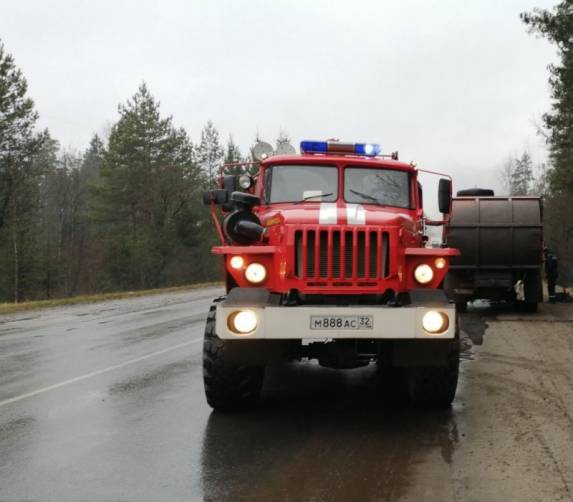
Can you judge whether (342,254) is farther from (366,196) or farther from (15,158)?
(15,158)

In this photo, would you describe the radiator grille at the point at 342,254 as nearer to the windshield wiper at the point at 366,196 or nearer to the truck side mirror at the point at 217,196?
the windshield wiper at the point at 366,196

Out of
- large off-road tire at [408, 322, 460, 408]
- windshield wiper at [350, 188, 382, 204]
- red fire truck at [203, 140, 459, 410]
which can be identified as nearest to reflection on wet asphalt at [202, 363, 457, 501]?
large off-road tire at [408, 322, 460, 408]

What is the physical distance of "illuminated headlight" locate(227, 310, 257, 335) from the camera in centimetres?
530

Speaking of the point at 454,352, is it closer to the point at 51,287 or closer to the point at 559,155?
the point at 559,155

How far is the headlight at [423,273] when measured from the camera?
5797 millimetres

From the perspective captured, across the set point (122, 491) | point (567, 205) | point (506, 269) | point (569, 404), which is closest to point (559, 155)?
point (567, 205)

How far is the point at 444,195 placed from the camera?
750cm

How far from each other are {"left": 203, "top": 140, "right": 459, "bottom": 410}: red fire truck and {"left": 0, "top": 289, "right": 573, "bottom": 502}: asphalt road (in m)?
0.45

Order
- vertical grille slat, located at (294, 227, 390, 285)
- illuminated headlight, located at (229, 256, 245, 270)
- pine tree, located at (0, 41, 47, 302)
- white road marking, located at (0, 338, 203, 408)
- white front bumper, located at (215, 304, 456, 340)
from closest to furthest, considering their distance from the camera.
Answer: white front bumper, located at (215, 304, 456, 340) → vertical grille slat, located at (294, 227, 390, 285) → illuminated headlight, located at (229, 256, 245, 270) → white road marking, located at (0, 338, 203, 408) → pine tree, located at (0, 41, 47, 302)

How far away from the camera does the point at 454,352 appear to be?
5.89 m

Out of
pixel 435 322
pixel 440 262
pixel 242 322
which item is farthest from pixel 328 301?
pixel 440 262

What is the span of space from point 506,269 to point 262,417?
1121cm

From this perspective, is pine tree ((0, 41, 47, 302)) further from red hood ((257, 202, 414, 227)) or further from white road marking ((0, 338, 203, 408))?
red hood ((257, 202, 414, 227))

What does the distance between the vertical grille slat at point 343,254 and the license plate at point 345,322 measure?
424 mm
